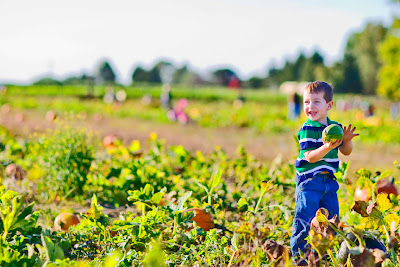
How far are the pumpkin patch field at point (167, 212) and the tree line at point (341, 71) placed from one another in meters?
21.6

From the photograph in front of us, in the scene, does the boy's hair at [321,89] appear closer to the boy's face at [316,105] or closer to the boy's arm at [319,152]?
the boy's face at [316,105]

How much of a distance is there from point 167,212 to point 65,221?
802mm

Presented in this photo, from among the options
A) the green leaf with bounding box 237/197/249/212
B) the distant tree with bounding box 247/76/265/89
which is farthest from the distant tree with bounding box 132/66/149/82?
the green leaf with bounding box 237/197/249/212

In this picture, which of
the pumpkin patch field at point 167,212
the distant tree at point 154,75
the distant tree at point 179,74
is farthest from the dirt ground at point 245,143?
the distant tree at point 179,74

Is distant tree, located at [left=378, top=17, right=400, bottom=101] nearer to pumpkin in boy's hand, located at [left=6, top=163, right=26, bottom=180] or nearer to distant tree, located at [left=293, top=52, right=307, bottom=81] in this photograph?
pumpkin in boy's hand, located at [left=6, top=163, right=26, bottom=180]

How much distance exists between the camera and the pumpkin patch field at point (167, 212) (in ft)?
5.96

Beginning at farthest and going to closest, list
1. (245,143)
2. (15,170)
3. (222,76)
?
(222,76), (245,143), (15,170)

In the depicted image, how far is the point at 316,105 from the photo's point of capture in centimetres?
219

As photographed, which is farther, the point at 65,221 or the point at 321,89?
the point at 65,221

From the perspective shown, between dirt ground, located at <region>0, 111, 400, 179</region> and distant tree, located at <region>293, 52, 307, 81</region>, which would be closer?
dirt ground, located at <region>0, 111, 400, 179</region>

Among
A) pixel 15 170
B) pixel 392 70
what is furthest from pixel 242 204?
pixel 392 70

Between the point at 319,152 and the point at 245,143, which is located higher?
the point at 319,152

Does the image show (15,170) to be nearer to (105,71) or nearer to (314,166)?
(314,166)

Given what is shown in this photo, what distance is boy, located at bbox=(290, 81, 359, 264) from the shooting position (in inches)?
85.1
